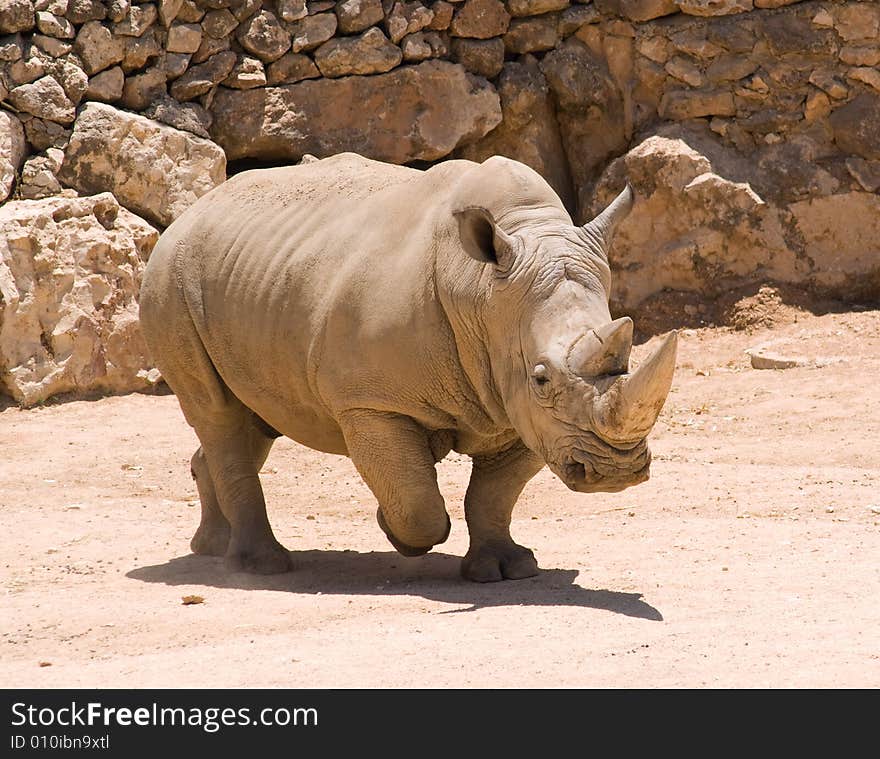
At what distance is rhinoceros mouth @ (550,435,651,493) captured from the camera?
5.37 m

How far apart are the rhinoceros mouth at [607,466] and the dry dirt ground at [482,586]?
48cm

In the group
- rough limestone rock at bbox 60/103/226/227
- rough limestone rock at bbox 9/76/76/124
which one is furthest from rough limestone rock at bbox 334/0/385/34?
rough limestone rock at bbox 9/76/76/124

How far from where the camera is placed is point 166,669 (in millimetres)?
4777

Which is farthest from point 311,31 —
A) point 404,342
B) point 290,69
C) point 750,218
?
point 404,342

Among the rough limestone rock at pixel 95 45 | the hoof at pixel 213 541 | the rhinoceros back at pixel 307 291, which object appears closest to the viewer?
the rhinoceros back at pixel 307 291

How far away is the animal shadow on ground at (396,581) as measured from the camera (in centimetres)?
583

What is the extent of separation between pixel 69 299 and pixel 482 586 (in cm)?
687

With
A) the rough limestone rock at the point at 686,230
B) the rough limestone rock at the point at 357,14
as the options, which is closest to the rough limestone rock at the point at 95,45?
the rough limestone rock at the point at 357,14

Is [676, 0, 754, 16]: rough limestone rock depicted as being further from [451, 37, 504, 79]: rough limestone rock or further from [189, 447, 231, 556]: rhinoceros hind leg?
[189, 447, 231, 556]: rhinoceros hind leg

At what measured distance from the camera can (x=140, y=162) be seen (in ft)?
42.1

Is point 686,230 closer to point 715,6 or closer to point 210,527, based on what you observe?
point 715,6

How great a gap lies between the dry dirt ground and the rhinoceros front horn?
68 cm

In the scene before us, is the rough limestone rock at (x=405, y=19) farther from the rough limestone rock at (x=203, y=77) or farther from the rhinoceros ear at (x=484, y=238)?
the rhinoceros ear at (x=484, y=238)
